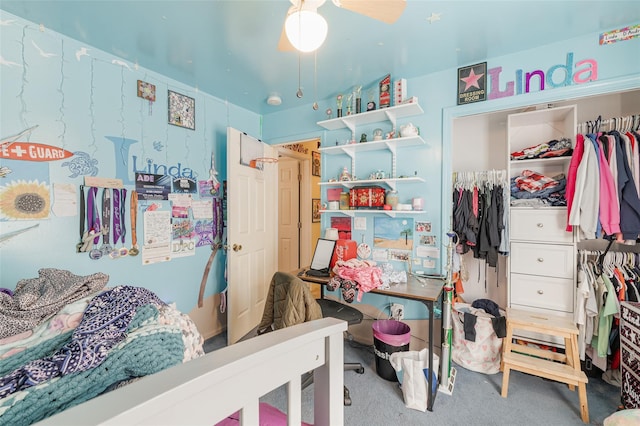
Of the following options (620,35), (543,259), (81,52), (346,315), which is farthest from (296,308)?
(620,35)

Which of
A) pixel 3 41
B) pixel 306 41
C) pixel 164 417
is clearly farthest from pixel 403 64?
pixel 3 41

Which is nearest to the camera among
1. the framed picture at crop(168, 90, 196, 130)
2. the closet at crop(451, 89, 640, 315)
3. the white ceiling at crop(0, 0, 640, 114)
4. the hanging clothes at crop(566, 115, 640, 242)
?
the white ceiling at crop(0, 0, 640, 114)

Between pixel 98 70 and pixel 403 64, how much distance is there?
228cm

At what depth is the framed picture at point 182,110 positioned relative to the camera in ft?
7.63

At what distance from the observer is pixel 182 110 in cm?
239

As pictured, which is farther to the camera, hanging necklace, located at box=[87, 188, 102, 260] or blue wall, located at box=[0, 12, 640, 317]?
hanging necklace, located at box=[87, 188, 102, 260]

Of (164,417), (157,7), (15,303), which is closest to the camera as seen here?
(164,417)

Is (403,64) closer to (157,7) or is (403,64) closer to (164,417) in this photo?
(157,7)

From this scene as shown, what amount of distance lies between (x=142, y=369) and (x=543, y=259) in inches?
104

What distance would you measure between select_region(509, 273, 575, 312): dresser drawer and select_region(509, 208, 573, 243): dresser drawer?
0.32m

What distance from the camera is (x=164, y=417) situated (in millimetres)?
386

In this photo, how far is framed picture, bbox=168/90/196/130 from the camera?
2324 mm

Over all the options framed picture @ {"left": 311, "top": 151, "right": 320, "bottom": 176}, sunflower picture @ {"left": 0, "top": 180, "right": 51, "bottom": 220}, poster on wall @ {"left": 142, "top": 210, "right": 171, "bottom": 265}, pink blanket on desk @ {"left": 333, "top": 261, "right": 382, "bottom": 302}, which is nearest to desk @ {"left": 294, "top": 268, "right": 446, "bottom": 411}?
pink blanket on desk @ {"left": 333, "top": 261, "right": 382, "bottom": 302}

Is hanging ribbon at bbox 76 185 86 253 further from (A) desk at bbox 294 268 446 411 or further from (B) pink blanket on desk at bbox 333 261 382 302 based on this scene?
(B) pink blanket on desk at bbox 333 261 382 302
